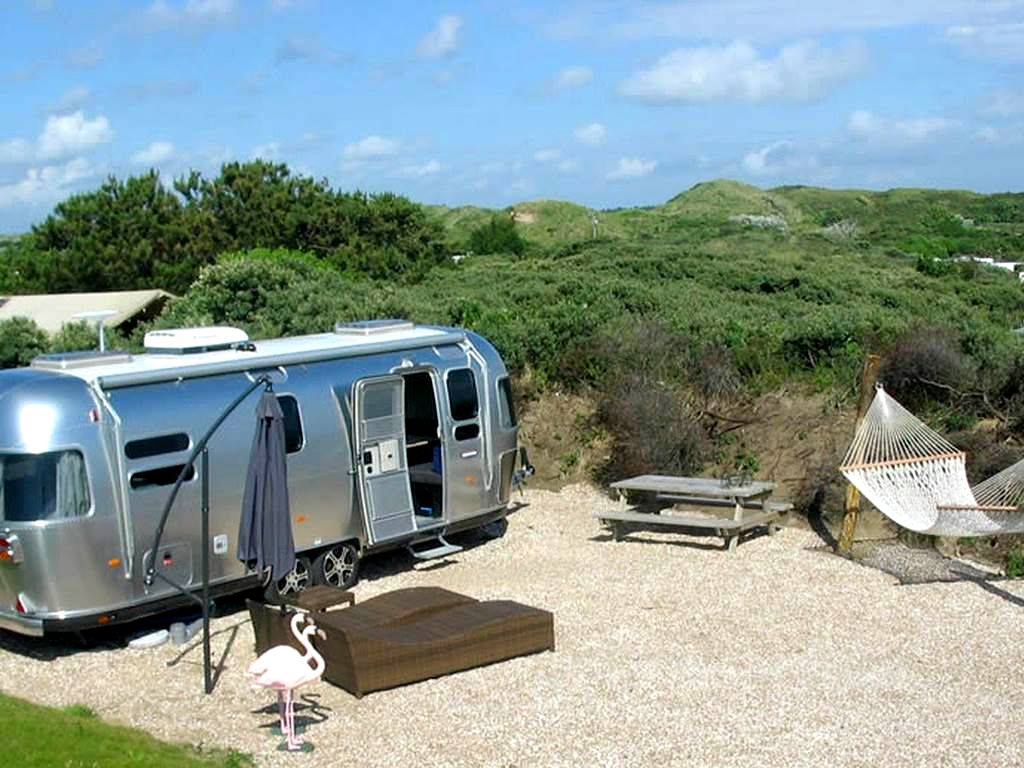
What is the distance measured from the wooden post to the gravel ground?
1.03 ft

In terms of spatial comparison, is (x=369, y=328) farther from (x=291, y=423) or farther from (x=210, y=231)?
(x=210, y=231)

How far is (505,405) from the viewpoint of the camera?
13.8 metres

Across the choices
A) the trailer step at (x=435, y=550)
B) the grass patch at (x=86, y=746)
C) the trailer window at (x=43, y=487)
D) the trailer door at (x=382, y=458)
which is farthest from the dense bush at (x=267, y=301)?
the grass patch at (x=86, y=746)

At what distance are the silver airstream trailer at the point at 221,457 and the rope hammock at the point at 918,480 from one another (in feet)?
12.3

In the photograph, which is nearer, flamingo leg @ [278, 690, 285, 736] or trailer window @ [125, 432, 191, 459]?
flamingo leg @ [278, 690, 285, 736]

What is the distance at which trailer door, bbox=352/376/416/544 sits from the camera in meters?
12.2

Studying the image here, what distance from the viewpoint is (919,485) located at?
41.4ft

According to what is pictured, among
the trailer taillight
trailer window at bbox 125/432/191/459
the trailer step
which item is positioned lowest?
the trailer step

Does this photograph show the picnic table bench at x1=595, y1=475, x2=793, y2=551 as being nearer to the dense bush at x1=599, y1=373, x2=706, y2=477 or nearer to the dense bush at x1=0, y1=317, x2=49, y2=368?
the dense bush at x1=599, y1=373, x2=706, y2=477

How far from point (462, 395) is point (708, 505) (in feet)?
12.1

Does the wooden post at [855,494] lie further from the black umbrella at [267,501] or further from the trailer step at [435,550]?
the black umbrella at [267,501]

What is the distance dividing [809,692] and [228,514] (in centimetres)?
500

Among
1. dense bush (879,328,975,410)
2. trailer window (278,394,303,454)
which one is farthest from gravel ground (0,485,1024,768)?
dense bush (879,328,975,410)

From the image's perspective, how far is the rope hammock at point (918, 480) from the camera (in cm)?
1154
